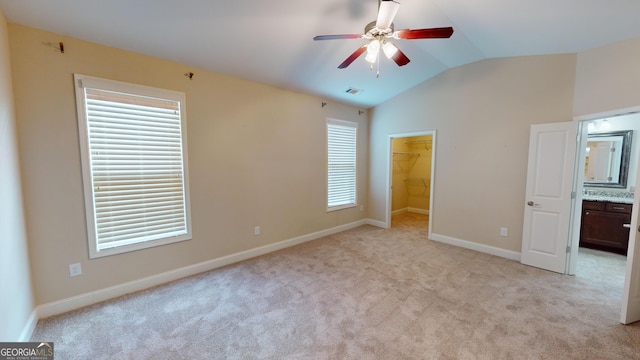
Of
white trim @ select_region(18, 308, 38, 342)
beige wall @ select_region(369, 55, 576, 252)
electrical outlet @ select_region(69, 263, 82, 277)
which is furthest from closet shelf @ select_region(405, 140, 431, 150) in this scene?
white trim @ select_region(18, 308, 38, 342)

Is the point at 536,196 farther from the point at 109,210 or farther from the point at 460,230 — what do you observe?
the point at 109,210

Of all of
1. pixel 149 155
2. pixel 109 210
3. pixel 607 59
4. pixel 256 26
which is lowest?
pixel 109 210

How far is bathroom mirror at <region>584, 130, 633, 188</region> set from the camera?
3.98 m

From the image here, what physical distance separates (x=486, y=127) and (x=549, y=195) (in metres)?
1.28

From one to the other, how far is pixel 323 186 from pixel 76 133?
135 inches

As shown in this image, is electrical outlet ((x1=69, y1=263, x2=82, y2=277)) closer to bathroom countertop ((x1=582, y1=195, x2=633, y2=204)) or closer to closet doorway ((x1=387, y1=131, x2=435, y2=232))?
closet doorway ((x1=387, y1=131, x2=435, y2=232))

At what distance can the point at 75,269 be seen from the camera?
244cm

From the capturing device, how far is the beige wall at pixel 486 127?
3352 millimetres

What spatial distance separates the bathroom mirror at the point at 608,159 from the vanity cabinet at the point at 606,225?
65cm

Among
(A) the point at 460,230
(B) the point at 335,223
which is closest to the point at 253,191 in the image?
(B) the point at 335,223

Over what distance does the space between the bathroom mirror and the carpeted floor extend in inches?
67.5

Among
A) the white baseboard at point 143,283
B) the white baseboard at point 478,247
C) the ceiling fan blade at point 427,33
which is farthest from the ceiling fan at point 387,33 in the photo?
the white baseboard at point 478,247

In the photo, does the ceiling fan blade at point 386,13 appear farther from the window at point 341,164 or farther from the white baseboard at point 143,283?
the white baseboard at point 143,283

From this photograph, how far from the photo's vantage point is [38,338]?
2029 millimetres
